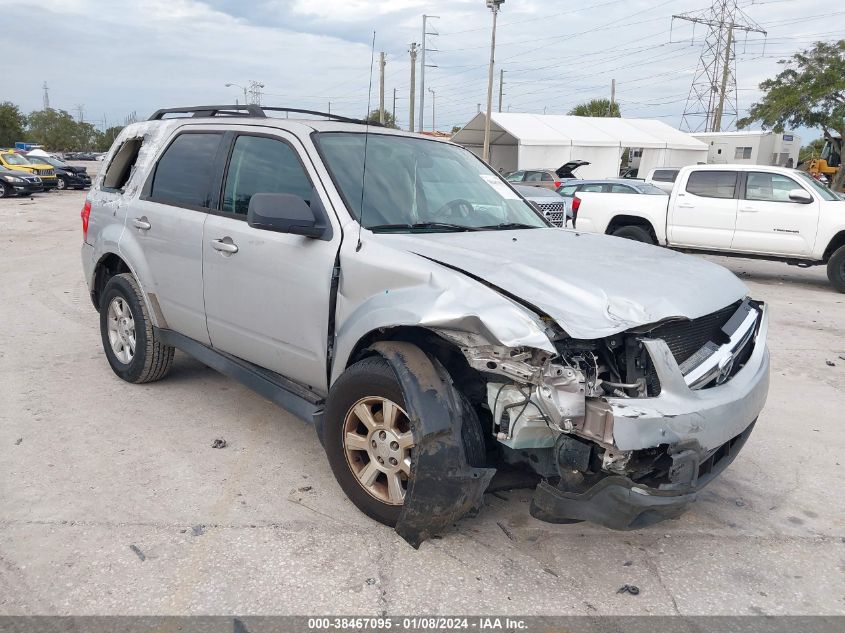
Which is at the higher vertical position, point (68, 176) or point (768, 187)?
point (768, 187)

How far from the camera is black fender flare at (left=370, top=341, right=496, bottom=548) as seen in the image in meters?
2.75

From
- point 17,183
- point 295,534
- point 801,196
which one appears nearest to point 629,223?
point 801,196

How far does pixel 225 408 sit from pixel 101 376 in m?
1.29

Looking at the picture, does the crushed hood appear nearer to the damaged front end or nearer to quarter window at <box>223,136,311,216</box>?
the damaged front end

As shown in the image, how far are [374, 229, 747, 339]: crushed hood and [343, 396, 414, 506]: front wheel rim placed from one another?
723 mm

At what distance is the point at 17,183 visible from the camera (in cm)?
2403

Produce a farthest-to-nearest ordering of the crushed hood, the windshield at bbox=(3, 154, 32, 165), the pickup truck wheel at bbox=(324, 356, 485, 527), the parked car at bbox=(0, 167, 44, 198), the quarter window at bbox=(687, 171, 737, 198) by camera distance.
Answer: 1. the windshield at bbox=(3, 154, 32, 165)
2. the parked car at bbox=(0, 167, 44, 198)
3. the quarter window at bbox=(687, 171, 737, 198)
4. the pickup truck wheel at bbox=(324, 356, 485, 527)
5. the crushed hood

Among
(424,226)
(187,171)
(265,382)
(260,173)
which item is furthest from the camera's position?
(187,171)

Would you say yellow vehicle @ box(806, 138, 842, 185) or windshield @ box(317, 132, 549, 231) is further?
yellow vehicle @ box(806, 138, 842, 185)

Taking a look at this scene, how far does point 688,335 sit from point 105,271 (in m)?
4.34

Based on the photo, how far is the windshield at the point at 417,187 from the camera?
3.56 meters

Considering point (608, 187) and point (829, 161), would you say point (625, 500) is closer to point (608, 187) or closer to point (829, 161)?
point (608, 187)

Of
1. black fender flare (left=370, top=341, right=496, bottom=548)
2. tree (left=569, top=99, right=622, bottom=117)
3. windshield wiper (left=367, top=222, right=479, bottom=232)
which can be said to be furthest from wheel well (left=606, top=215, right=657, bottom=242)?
tree (left=569, top=99, right=622, bottom=117)

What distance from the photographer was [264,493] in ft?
11.8
